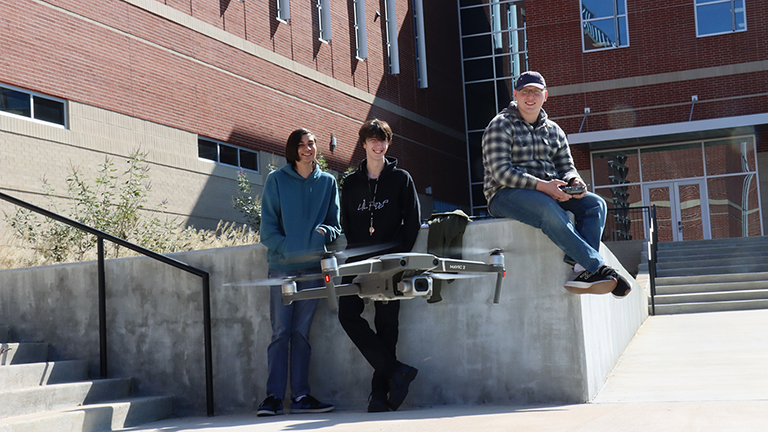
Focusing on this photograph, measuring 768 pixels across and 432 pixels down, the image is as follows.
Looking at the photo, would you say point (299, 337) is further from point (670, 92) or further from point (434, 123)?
point (434, 123)

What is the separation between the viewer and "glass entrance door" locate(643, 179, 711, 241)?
2517 centimetres

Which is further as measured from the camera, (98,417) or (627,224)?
(627,224)

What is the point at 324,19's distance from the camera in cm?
2619

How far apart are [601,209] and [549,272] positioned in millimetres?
563

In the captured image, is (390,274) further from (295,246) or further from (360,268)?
(295,246)

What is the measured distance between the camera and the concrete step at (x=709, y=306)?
14.3 m

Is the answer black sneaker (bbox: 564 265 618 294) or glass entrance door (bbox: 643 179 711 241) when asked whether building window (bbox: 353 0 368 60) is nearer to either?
glass entrance door (bbox: 643 179 711 241)

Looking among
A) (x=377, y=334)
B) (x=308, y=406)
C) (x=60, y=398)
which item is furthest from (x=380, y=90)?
(x=60, y=398)

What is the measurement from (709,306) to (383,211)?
1082cm

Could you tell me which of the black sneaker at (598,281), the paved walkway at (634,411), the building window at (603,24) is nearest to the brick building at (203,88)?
the building window at (603,24)

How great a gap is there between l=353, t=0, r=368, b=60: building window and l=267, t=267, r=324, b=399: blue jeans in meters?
23.2

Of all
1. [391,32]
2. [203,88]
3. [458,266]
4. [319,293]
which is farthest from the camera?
[391,32]

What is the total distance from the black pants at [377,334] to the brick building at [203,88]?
34.5 feet

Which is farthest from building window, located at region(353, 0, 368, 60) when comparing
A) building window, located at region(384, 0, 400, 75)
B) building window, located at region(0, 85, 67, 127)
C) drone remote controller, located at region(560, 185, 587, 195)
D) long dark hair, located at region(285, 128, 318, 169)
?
drone remote controller, located at region(560, 185, 587, 195)
